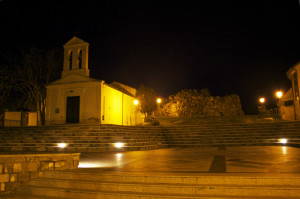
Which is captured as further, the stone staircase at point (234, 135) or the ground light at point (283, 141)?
the stone staircase at point (234, 135)

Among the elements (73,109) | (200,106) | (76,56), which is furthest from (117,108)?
(200,106)

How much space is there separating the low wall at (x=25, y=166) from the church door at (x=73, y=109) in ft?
45.5

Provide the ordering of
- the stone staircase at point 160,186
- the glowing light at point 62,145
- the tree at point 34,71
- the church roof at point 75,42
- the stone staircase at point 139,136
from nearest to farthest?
the stone staircase at point 160,186 < the glowing light at point 62,145 < the stone staircase at point 139,136 < the church roof at point 75,42 < the tree at point 34,71

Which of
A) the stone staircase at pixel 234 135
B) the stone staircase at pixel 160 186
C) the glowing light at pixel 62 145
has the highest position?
the stone staircase at pixel 234 135

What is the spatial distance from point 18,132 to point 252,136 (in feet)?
51.1

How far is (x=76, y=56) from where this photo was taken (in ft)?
67.8

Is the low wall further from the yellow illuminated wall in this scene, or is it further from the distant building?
the distant building

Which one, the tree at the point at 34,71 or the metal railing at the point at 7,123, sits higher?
the tree at the point at 34,71

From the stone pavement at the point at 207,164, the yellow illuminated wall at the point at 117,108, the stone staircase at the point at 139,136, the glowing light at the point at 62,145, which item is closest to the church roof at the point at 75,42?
the yellow illuminated wall at the point at 117,108

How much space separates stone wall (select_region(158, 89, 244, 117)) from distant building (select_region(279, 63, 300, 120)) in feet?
37.1

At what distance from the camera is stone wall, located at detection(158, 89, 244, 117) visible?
38.3 metres

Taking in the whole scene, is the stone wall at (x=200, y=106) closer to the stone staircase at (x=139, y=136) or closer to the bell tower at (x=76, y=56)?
the bell tower at (x=76, y=56)

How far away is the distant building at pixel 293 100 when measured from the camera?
1975 cm

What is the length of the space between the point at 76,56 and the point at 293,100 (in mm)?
19387
